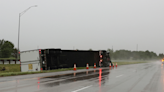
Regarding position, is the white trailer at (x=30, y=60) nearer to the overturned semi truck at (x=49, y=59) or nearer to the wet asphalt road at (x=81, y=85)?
the overturned semi truck at (x=49, y=59)

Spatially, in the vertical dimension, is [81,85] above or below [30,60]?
below

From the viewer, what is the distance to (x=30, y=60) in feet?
69.5

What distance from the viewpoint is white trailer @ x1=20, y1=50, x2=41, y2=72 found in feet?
68.5

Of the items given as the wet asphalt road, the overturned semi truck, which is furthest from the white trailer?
the wet asphalt road

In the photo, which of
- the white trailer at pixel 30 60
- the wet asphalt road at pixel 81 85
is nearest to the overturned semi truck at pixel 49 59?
the white trailer at pixel 30 60

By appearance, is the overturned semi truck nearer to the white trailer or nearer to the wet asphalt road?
the white trailer

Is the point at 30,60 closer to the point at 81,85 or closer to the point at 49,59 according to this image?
the point at 49,59

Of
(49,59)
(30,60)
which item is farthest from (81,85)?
(30,60)

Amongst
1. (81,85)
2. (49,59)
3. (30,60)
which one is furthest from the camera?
(49,59)

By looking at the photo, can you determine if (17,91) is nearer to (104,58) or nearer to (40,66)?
(40,66)

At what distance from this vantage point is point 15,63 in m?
40.8

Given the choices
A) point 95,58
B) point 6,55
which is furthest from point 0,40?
point 95,58

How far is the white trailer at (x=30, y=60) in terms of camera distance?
20.9 m

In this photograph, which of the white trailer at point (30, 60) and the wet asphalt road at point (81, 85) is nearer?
the wet asphalt road at point (81, 85)
